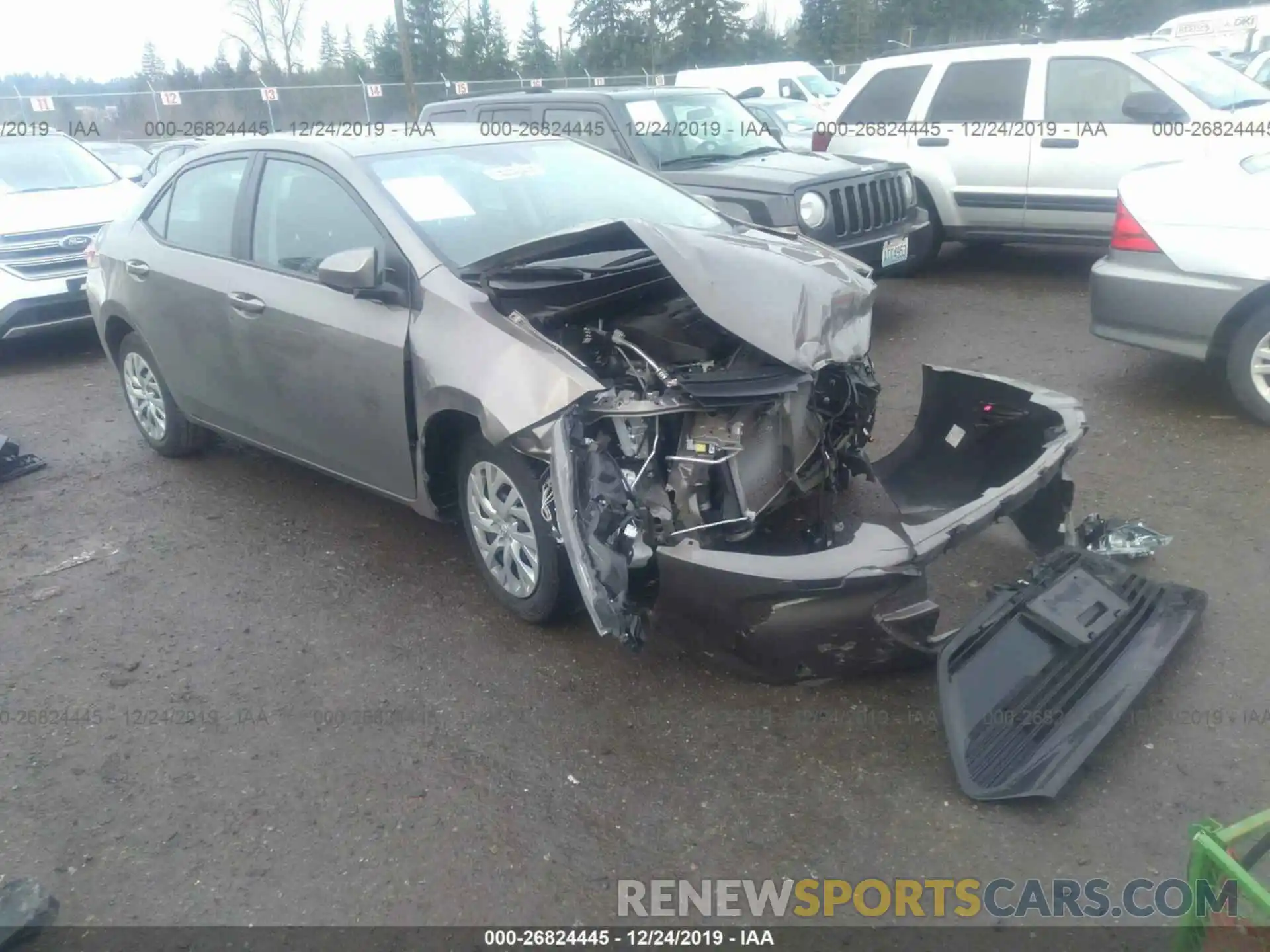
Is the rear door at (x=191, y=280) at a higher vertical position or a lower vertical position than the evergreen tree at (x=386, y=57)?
lower

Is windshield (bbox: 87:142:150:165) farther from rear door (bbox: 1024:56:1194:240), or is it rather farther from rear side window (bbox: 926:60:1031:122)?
rear door (bbox: 1024:56:1194:240)

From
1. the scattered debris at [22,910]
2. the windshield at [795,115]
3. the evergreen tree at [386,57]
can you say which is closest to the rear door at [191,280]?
the scattered debris at [22,910]

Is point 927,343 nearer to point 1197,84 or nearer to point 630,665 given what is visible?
point 1197,84

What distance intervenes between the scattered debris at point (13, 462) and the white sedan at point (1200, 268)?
6.24 m

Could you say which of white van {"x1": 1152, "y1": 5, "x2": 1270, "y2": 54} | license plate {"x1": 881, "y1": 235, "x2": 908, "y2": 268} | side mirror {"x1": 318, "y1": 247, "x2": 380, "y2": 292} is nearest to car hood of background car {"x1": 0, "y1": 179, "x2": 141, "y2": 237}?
side mirror {"x1": 318, "y1": 247, "x2": 380, "y2": 292}

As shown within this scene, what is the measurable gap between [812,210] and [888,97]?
286 centimetres

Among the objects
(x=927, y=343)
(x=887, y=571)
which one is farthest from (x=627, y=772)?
(x=927, y=343)

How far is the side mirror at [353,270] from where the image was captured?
3.68m

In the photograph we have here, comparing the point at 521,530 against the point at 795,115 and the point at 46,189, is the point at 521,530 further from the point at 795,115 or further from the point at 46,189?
the point at 795,115

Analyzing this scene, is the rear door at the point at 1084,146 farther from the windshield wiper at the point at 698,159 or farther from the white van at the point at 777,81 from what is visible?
the white van at the point at 777,81

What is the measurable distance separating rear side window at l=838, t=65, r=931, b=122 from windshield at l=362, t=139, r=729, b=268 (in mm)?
4831

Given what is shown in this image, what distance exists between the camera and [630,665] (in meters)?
3.58

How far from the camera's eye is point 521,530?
3.68 meters

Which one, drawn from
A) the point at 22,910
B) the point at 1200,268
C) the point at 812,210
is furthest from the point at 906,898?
the point at 812,210
